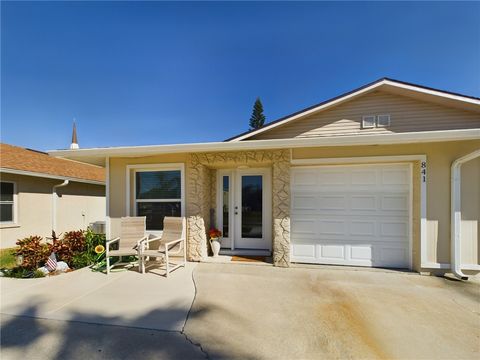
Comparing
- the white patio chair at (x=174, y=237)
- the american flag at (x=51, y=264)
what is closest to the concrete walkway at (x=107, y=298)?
the american flag at (x=51, y=264)

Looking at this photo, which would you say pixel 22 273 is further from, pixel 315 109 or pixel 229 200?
pixel 315 109

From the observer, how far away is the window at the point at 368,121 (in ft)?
21.9

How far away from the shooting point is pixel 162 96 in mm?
9875

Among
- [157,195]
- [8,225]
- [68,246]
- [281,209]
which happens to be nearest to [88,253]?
[68,246]

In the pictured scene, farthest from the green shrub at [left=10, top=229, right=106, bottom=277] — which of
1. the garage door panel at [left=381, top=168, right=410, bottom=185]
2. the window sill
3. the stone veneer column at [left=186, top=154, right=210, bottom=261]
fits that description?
the garage door panel at [left=381, top=168, right=410, bottom=185]

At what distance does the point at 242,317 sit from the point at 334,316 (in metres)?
1.21

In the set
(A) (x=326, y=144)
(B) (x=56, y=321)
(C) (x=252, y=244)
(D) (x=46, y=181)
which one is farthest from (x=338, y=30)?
(D) (x=46, y=181)

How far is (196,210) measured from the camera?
5.32 metres

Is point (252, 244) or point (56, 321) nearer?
point (56, 321)

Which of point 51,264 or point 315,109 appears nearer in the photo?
point 51,264

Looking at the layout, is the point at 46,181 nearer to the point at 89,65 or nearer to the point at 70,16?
the point at 89,65

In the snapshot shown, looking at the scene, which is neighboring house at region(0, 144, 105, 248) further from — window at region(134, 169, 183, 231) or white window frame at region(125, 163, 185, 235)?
window at region(134, 169, 183, 231)

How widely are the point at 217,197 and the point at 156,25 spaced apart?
16.8ft

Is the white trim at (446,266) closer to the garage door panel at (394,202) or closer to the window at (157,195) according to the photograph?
the garage door panel at (394,202)
